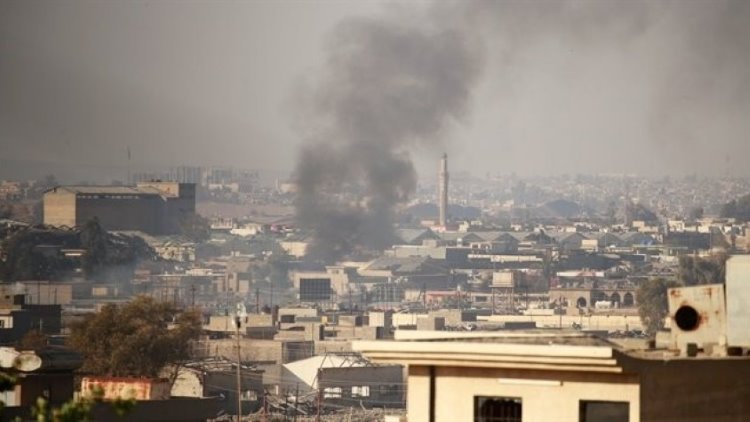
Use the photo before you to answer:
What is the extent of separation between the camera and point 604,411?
8.88 meters

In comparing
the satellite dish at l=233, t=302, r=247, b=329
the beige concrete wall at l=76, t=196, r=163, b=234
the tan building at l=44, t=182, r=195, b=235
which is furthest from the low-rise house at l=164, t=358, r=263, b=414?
the beige concrete wall at l=76, t=196, r=163, b=234

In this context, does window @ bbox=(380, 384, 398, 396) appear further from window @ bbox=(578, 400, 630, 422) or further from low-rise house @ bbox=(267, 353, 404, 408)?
window @ bbox=(578, 400, 630, 422)

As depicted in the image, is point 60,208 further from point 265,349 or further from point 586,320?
point 265,349

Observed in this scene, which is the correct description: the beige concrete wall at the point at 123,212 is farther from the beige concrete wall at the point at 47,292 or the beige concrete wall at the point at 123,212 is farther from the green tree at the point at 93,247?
the beige concrete wall at the point at 47,292

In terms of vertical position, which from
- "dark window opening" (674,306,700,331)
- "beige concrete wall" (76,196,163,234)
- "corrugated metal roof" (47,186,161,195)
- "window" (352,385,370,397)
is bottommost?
"window" (352,385,370,397)

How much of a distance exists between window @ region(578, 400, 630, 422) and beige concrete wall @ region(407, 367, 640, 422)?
2cm

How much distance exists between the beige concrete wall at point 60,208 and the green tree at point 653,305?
5419 cm

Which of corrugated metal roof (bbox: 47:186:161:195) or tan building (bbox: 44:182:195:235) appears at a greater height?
corrugated metal roof (bbox: 47:186:161:195)

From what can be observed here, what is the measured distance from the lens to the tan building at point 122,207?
13250 cm

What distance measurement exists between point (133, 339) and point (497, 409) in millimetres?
37810

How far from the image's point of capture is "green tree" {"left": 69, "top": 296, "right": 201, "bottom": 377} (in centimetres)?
4519

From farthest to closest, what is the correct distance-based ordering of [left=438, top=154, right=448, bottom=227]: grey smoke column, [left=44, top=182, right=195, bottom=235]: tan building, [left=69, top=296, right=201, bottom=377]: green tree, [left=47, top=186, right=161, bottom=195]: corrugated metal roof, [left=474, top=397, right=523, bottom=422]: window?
[left=438, top=154, right=448, bottom=227]: grey smoke column → [left=47, top=186, right=161, bottom=195]: corrugated metal roof → [left=44, top=182, right=195, bottom=235]: tan building → [left=69, top=296, right=201, bottom=377]: green tree → [left=474, top=397, right=523, bottom=422]: window

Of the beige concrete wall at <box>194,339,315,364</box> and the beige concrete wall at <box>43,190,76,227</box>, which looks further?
the beige concrete wall at <box>43,190,76,227</box>

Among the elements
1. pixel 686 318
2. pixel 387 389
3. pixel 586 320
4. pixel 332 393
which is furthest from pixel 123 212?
pixel 686 318
